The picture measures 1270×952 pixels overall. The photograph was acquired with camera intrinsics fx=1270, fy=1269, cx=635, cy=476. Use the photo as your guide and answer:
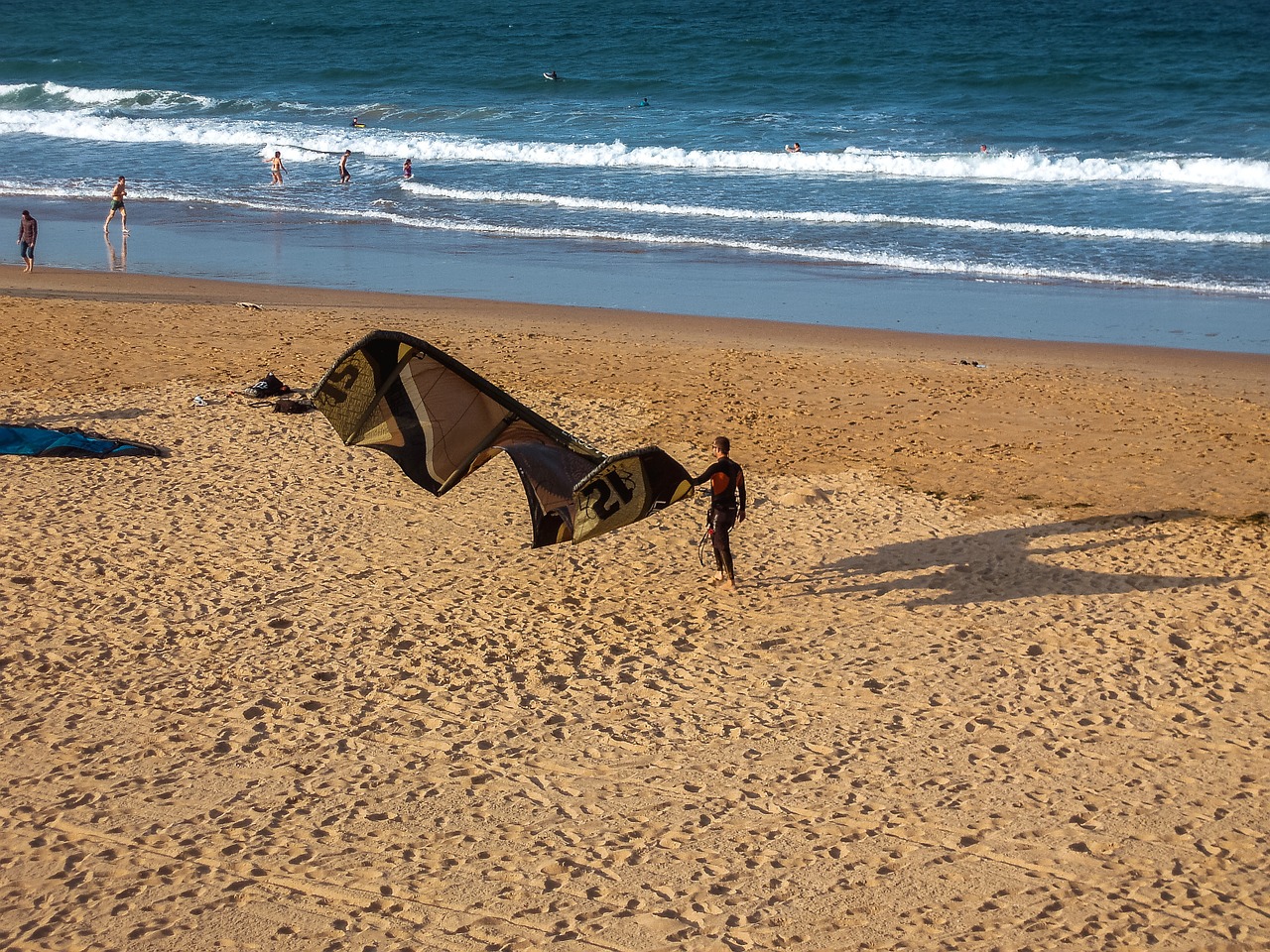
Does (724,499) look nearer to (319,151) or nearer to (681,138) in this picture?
(681,138)

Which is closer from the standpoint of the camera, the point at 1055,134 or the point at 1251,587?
the point at 1251,587

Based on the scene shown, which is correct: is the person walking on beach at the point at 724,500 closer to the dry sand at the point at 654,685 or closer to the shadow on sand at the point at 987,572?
the dry sand at the point at 654,685

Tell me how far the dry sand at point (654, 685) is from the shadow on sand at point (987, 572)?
42 millimetres

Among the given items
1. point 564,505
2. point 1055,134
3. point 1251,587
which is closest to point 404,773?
point 564,505

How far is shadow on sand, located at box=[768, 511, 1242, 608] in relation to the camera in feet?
33.1

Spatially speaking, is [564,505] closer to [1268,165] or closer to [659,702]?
[659,702]

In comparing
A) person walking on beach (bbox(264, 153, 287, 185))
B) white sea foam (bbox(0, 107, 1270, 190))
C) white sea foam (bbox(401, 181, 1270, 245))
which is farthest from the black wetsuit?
person walking on beach (bbox(264, 153, 287, 185))

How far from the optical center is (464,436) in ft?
27.3

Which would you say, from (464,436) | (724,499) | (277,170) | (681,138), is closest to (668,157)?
(681,138)

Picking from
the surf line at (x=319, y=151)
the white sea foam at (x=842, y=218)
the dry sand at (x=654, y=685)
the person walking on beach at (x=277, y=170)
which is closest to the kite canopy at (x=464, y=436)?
the dry sand at (x=654, y=685)

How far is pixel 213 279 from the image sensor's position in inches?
817

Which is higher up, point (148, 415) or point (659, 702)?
point (148, 415)

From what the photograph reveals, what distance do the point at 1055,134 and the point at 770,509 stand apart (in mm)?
27447

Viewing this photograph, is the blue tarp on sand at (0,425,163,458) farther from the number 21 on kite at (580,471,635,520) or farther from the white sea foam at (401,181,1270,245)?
the white sea foam at (401,181,1270,245)
